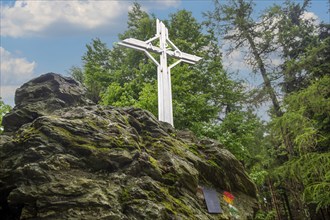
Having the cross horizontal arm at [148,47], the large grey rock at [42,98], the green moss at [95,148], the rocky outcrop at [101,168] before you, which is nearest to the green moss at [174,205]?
the rocky outcrop at [101,168]

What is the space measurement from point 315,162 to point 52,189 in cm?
870

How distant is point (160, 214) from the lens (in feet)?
13.5

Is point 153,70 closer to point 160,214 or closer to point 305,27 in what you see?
point 305,27

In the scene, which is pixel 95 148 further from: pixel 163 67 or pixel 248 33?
pixel 248 33

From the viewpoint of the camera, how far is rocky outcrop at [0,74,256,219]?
3842 millimetres

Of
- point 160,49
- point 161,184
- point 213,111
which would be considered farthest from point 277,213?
point 161,184

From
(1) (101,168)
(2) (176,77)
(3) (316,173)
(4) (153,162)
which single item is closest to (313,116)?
(3) (316,173)

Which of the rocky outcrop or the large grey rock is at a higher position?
the large grey rock

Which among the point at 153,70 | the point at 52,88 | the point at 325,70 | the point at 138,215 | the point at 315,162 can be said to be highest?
the point at 153,70

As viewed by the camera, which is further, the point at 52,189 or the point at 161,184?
the point at 161,184

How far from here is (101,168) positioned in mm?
4516

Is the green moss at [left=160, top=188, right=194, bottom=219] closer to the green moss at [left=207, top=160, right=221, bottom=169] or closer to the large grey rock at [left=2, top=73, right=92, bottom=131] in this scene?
the green moss at [left=207, top=160, right=221, bottom=169]

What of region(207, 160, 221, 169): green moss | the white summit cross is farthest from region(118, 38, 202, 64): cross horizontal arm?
region(207, 160, 221, 169): green moss

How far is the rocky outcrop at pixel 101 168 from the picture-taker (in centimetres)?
384
